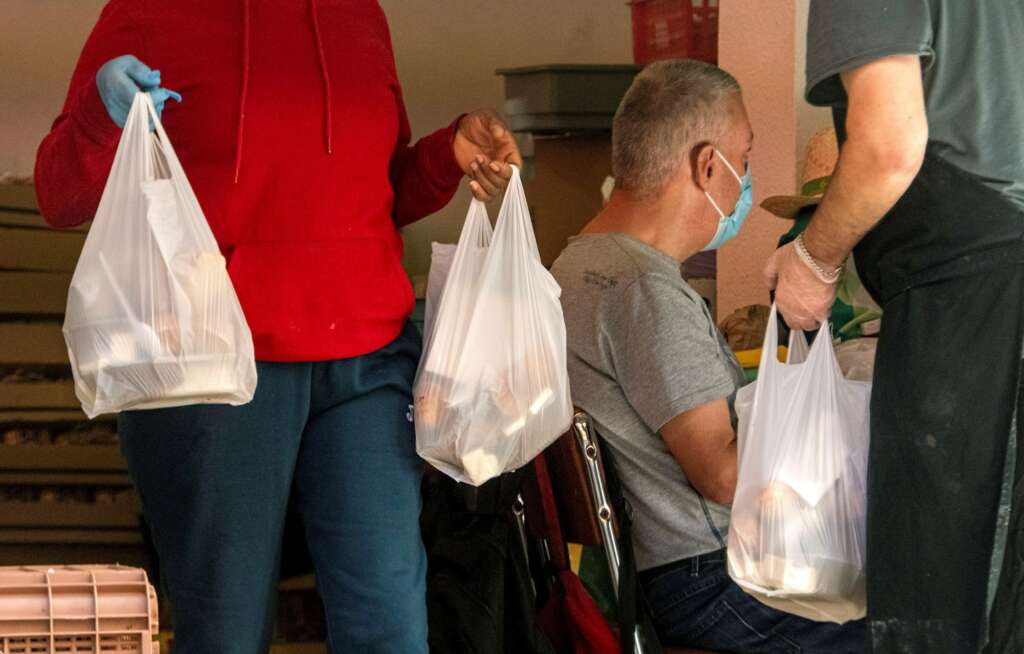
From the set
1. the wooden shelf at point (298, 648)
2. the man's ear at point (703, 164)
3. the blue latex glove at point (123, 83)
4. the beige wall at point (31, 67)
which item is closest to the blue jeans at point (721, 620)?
the man's ear at point (703, 164)

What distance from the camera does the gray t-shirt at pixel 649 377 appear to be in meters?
2.15

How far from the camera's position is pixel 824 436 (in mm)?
1831

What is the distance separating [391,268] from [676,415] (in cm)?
52

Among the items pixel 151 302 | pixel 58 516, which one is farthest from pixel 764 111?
pixel 151 302

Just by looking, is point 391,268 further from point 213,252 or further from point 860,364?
point 860,364

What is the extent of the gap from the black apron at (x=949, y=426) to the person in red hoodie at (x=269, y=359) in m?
0.61

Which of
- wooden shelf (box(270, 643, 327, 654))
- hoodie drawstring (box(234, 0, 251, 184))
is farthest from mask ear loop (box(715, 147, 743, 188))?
wooden shelf (box(270, 643, 327, 654))

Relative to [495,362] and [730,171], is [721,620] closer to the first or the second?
[495,362]

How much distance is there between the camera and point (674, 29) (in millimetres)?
3719

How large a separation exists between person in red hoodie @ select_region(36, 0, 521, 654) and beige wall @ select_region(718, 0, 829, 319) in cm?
177

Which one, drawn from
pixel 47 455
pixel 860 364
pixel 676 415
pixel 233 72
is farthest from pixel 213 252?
pixel 47 455

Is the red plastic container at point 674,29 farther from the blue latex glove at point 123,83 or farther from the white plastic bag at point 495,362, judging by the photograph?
the blue latex glove at point 123,83

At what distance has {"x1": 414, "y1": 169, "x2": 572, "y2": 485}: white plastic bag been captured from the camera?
1856 millimetres

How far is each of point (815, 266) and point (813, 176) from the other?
1.27 m
